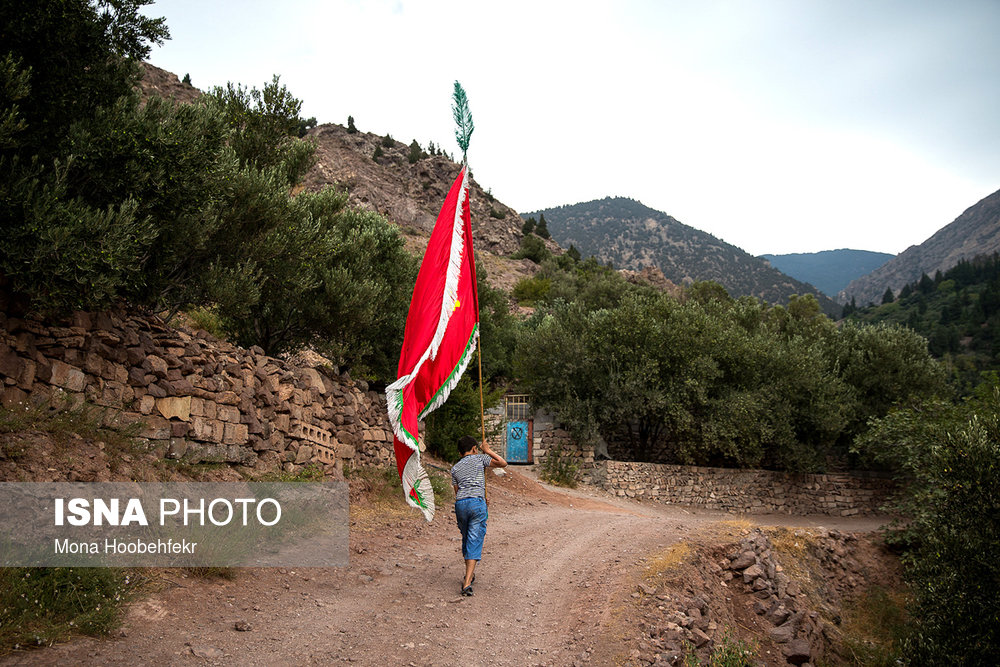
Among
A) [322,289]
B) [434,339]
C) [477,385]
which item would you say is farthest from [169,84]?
[434,339]

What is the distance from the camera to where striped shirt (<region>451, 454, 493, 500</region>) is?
7.88m

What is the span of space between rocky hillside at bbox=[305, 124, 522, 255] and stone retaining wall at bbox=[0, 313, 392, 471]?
162 ft

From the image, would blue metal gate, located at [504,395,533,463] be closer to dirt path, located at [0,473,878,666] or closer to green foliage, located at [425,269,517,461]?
green foliage, located at [425,269,517,461]

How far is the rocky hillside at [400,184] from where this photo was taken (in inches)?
2579

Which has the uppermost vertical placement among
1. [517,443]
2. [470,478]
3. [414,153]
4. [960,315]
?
[414,153]

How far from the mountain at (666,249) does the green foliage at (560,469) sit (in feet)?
258

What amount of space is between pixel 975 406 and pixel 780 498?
8.24 m

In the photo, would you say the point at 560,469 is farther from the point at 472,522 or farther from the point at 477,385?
the point at 472,522

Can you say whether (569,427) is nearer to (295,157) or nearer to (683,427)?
(683,427)

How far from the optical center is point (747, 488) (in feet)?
82.3

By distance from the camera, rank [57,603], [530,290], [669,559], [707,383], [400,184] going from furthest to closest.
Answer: [400,184]
[530,290]
[707,383]
[669,559]
[57,603]

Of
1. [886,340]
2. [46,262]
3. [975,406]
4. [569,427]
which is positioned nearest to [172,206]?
[46,262]

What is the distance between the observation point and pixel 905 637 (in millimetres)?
11281

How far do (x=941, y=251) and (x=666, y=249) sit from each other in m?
79.3
